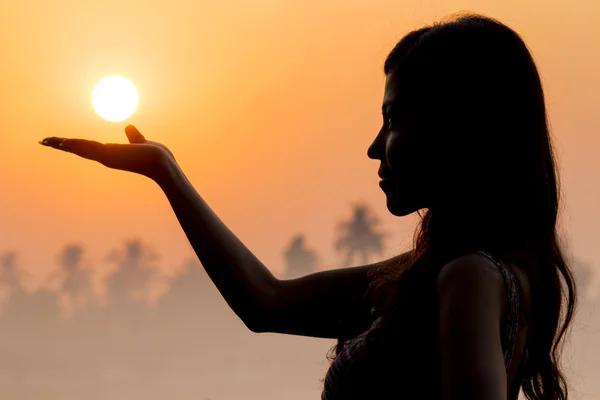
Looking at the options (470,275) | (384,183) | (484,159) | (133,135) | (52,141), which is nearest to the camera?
(470,275)

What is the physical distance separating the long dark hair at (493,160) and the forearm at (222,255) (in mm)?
1257

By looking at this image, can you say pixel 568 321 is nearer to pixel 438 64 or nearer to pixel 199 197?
pixel 438 64

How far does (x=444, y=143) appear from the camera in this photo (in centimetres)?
432

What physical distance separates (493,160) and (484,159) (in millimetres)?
42

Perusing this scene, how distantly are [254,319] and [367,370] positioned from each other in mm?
1408

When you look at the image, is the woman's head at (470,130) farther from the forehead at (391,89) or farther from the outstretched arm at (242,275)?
the outstretched arm at (242,275)

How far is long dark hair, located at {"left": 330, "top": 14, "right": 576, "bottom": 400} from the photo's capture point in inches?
168

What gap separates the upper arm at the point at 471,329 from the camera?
11.8 feet

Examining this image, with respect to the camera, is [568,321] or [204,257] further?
[204,257]

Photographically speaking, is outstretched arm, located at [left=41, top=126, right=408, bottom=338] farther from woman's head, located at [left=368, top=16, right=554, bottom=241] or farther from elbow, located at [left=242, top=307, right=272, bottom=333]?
woman's head, located at [left=368, top=16, right=554, bottom=241]

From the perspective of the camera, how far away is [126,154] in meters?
5.52

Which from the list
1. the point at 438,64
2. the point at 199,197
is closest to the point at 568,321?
the point at 438,64

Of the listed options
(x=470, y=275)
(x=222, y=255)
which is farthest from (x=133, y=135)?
(x=470, y=275)

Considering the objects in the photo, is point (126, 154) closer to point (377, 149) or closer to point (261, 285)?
point (261, 285)
